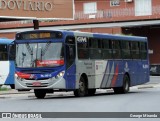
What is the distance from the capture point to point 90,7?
2462 inches

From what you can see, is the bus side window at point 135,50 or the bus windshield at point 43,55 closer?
the bus windshield at point 43,55

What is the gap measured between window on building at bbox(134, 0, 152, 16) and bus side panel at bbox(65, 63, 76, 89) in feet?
109

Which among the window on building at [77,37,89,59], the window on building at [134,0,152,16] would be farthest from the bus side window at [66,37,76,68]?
the window on building at [134,0,152,16]

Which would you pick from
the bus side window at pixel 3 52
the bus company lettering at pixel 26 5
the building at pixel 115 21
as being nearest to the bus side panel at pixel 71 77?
the bus side window at pixel 3 52

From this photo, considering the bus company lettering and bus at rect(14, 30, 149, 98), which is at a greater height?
the bus company lettering

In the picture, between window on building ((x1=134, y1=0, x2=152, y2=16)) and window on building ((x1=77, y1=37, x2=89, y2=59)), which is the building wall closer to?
window on building ((x1=134, y1=0, x2=152, y2=16))

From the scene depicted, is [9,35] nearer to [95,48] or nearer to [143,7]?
[143,7]

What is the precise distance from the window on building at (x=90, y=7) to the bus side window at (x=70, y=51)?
36839 mm

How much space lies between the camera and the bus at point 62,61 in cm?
2423

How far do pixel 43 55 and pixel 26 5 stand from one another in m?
17.6

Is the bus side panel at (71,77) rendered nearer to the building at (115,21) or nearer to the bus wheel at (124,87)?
the bus wheel at (124,87)

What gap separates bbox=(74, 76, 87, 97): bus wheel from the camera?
25.2m

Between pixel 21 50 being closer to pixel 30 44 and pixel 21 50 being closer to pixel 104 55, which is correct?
pixel 30 44

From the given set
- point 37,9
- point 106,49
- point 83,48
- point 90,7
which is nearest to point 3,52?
point 106,49
